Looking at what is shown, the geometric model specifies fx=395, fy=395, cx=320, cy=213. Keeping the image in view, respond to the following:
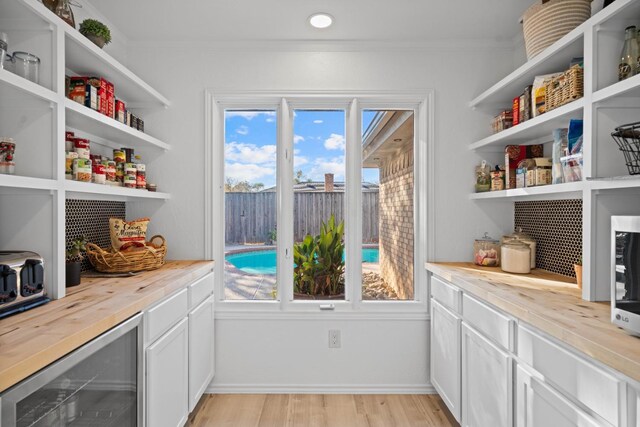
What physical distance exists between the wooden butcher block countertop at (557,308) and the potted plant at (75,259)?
6.33ft

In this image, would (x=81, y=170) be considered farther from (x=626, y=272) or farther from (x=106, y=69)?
(x=626, y=272)

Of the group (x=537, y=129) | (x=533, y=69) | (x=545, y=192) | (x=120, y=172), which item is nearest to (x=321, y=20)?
(x=533, y=69)

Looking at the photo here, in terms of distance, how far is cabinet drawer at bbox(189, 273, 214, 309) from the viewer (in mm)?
2324

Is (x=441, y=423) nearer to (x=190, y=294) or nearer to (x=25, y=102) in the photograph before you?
(x=190, y=294)

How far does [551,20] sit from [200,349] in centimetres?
268

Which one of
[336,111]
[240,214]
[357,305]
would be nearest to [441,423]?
[357,305]

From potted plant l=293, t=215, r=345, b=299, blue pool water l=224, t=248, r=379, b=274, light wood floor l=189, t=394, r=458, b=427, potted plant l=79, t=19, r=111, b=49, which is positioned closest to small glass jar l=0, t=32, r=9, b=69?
potted plant l=79, t=19, r=111, b=49

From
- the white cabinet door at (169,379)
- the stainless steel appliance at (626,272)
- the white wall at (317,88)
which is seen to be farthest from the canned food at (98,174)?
the stainless steel appliance at (626,272)

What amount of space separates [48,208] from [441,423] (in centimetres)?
242

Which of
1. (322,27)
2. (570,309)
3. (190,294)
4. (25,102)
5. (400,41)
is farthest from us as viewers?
(400,41)

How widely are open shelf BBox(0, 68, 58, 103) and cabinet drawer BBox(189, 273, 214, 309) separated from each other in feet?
3.90

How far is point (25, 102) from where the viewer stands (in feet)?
5.27

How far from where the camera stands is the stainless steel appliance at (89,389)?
1015 mm

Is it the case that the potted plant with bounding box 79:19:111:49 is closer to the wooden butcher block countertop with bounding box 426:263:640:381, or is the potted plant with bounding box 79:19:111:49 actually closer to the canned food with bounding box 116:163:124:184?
the canned food with bounding box 116:163:124:184
